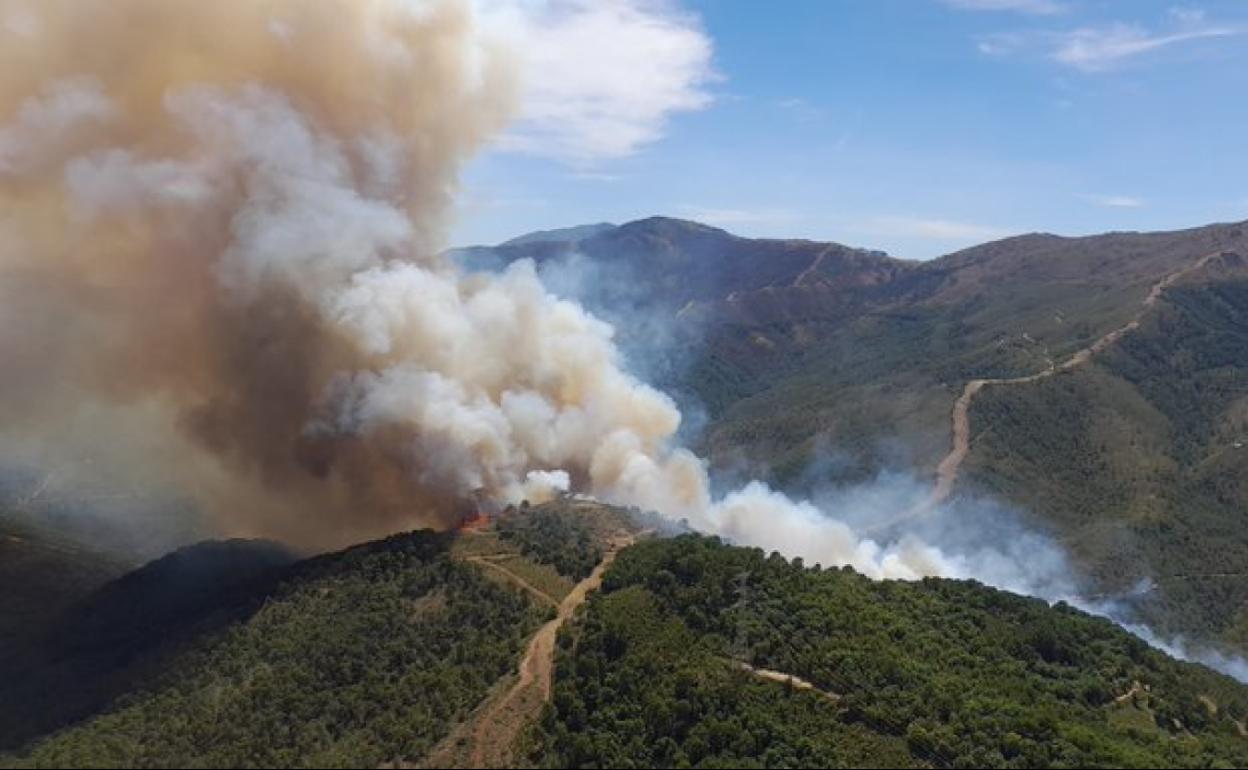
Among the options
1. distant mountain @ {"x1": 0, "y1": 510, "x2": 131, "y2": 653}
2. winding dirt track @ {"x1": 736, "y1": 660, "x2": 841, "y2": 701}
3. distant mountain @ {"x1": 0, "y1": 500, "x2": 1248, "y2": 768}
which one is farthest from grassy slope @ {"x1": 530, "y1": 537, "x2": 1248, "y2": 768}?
distant mountain @ {"x1": 0, "y1": 510, "x2": 131, "y2": 653}

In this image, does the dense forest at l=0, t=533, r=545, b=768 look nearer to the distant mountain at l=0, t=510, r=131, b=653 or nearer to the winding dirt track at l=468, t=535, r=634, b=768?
the winding dirt track at l=468, t=535, r=634, b=768

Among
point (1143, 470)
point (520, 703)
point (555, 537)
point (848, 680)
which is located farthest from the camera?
point (1143, 470)

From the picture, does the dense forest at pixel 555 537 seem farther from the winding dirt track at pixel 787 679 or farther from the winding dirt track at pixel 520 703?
the winding dirt track at pixel 787 679

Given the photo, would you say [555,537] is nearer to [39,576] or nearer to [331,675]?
[331,675]

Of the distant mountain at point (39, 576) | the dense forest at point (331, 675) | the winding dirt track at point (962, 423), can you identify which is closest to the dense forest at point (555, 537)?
the dense forest at point (331, 675)

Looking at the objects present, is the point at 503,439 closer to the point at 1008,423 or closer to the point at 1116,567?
the point at 1116,567

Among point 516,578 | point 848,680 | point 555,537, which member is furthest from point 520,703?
point 555,537
